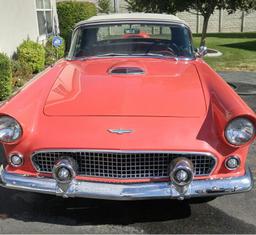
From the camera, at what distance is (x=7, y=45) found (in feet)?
31.9

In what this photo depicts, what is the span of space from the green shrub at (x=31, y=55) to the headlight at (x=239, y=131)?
7.77 m

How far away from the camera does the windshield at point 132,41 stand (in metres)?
4.95

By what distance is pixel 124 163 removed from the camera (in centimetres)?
322

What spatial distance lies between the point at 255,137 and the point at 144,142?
0.82m

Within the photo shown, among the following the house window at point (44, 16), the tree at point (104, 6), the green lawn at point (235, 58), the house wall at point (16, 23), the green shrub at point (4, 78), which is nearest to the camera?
the green shrub at point (4, 78)

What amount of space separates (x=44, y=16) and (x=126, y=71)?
11.0 metres

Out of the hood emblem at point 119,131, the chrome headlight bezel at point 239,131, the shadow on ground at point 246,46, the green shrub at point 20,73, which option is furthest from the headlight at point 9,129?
the shadow on ground at point 246,46

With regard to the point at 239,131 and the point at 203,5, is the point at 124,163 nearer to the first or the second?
the point at 239,131

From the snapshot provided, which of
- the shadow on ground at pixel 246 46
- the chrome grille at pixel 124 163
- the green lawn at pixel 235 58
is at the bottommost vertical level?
the shadow on ground at pixel 246 46

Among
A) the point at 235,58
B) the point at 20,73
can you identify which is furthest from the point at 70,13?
the point at 20,73

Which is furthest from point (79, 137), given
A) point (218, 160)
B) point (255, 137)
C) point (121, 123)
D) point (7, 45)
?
point (7, 45)

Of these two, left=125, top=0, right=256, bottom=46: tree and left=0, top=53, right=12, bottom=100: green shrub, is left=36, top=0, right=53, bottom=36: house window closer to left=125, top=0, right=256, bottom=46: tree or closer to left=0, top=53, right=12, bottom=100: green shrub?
left=125, top=0, right=256, bottom=46: tree

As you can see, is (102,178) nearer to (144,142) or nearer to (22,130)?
(144,142)

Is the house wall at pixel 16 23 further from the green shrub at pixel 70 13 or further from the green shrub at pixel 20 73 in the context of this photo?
the green shrub at pixel 70 13
